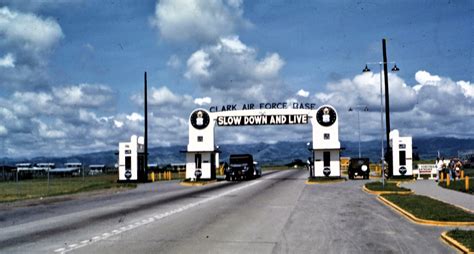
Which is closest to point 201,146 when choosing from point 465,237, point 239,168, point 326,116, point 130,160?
point 239,168

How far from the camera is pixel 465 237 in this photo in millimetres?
13078

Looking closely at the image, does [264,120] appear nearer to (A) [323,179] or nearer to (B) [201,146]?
(B) [201,146]

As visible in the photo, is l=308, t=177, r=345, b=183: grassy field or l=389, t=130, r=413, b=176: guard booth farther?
l=389, t=130, r=413, b=176: guard booth

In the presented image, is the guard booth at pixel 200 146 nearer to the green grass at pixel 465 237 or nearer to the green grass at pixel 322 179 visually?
the green grass at pixel 322 179

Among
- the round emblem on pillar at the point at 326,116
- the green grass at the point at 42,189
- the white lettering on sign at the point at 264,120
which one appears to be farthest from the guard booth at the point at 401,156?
the green grass at the point at 42,189

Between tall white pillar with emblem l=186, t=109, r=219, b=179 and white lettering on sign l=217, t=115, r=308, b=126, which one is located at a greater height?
white lettering on sign l=217, t=115, r=308, b=126

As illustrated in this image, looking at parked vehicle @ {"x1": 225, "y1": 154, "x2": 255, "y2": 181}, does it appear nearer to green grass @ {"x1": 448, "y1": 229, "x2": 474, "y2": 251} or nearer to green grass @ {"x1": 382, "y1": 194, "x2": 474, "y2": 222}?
green grass @ {"x1": 382, "y1": 194, "x2": 474, "y2": 222}

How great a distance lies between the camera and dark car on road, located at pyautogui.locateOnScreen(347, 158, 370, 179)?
169 ft

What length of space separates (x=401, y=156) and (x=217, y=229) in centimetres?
3555

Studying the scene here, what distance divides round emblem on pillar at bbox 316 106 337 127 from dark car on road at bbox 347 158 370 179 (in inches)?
246

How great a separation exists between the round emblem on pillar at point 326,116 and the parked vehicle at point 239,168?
10599 millimetres

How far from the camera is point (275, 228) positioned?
53.1ft

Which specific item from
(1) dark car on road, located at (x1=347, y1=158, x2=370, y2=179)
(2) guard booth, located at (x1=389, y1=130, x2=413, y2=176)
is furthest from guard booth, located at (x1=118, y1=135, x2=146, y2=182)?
(2) guard booth, located at (x1=389, y1=130, x2=413, y2=176)

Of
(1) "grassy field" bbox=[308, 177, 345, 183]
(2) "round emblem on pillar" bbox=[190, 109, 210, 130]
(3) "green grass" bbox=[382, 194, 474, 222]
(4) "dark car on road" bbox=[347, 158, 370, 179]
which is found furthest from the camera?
(4) "dark car on road" bbox=[347, 158, 370, 179]
